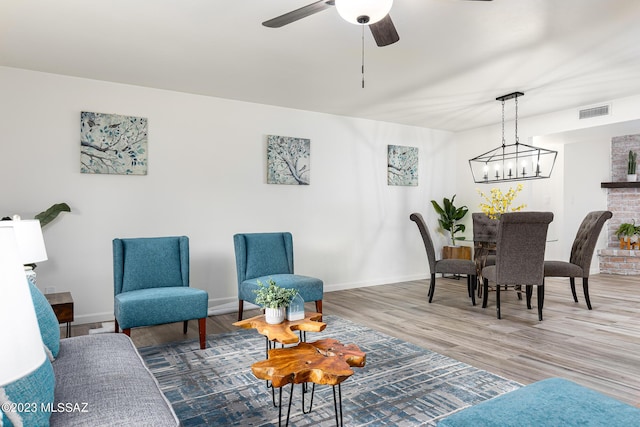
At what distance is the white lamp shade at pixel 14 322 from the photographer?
23.4 inches

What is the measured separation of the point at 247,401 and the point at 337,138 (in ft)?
13.4

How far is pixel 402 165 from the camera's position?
6.36m

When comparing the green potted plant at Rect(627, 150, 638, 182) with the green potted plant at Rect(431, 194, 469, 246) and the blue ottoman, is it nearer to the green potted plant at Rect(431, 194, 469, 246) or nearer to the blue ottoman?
the green potted plant at Rect(431, 194, 469, 246)

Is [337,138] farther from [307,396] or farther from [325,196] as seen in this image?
[307,396]

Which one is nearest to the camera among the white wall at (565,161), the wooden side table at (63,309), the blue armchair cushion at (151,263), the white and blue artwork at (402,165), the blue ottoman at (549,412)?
the blue ottoman at (549,412)

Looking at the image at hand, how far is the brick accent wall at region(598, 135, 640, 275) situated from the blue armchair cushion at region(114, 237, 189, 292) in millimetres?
7223

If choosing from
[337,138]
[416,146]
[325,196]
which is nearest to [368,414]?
[325,196]

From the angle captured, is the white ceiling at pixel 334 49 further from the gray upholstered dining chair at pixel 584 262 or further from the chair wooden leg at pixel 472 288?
the chair wooden leg at pixel 472 288

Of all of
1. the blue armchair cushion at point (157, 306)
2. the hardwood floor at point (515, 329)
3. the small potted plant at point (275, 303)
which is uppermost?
the small potted plant at point (275, 303)

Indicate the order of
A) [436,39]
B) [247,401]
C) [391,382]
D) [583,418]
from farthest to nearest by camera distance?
[436,39], [391,382], [247,401], [583,418]

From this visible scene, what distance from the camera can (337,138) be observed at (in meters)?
5.73

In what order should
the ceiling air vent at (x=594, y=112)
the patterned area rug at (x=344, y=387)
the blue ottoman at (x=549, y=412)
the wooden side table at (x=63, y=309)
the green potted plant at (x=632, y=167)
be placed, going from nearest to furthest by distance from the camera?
the blue ottoman at (x=549, y=412) → the patterned area rug at (x=344, y=387) → the wooden side table at (x=63, y=309) → the ceiling air vent at (x=594, y=112) → the green potted plant at (x=632, y=167)

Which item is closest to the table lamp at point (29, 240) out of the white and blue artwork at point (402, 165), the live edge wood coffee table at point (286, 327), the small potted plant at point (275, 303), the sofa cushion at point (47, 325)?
the sofa cushion at point (47, 325)

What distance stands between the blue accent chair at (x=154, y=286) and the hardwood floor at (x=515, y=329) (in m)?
0.46
